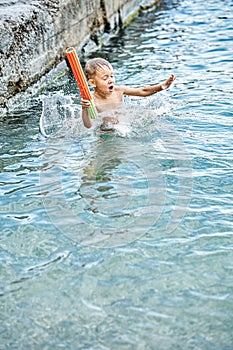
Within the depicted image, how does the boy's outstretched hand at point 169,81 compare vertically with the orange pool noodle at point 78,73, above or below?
below

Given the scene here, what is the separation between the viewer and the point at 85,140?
5.90 meters

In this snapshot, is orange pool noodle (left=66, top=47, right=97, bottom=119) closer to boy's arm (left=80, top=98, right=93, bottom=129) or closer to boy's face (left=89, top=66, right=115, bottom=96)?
boy's arm (left=80, top=98, right=93, bottom=129)

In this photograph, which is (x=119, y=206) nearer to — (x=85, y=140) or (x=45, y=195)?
(x=45, y=195)

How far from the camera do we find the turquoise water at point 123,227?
3.22 m

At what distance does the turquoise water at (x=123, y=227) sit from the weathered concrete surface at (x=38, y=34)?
0.53 meters

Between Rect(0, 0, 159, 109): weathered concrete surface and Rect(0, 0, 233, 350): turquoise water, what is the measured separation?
530 mm

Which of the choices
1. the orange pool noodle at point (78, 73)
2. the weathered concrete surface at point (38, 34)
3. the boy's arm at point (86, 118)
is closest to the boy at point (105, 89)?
the boy's arm at point (86, 118)

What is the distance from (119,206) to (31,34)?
4144mm

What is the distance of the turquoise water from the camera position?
322cm

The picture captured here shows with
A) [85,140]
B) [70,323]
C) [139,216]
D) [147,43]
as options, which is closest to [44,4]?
[147,43]

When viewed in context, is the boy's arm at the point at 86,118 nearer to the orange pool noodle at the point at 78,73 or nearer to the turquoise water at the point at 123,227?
the orange pool noodle at the point at 78,73

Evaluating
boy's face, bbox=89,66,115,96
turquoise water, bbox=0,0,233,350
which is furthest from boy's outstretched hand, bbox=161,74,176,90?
boy's face, bbox=89,66,115,96

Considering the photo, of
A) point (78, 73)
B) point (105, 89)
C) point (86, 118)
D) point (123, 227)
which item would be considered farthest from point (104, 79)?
point (123, 227)

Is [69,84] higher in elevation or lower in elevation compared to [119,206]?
lower
